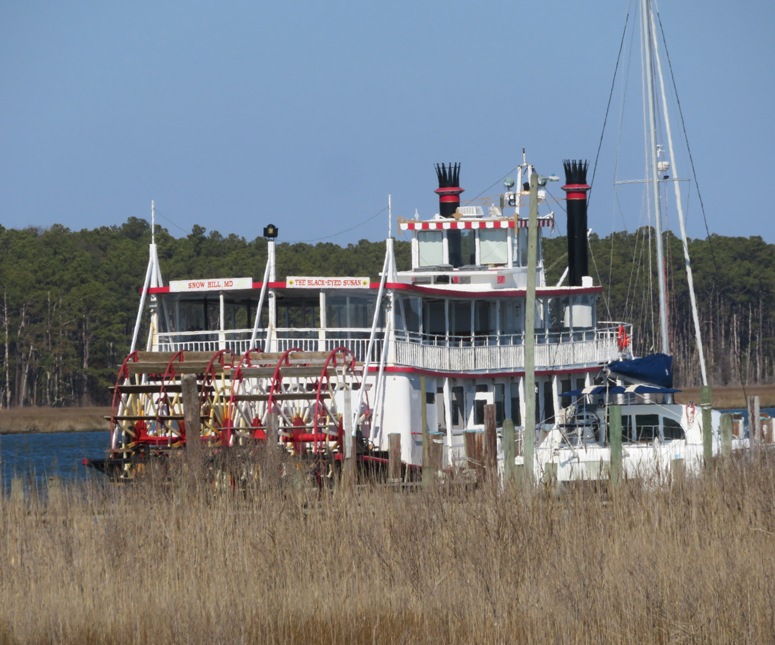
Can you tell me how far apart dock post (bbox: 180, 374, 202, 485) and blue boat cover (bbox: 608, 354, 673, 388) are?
9188mm

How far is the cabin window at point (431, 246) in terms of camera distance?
96.2ft

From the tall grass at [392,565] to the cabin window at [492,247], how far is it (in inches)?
531

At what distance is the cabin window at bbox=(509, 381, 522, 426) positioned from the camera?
89.0 feet

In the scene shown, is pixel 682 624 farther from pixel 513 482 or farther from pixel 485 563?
pixel 513 482

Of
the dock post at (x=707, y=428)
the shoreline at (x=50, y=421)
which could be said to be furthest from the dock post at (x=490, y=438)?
the shoreline at (x=50, y=421)

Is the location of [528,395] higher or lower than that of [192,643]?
higher

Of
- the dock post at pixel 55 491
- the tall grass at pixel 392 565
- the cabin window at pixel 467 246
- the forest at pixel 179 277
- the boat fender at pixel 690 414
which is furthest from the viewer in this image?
the forest at pixel 179 277

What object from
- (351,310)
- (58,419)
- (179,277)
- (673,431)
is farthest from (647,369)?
(179,277)

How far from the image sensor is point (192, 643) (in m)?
11.8

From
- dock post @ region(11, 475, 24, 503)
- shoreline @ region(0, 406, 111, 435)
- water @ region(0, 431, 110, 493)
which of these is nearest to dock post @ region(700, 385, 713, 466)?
dock post @ region(11, 475, 24, 503)

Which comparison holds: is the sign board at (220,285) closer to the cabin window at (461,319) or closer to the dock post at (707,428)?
the cabin window at (461,319)

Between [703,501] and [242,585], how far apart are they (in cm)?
504

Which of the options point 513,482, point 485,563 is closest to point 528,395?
point 513,482

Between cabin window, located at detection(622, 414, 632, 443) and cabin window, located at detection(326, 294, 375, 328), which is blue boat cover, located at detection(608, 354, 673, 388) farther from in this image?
cabin window, located at detection(326, 294, 375, 328)
